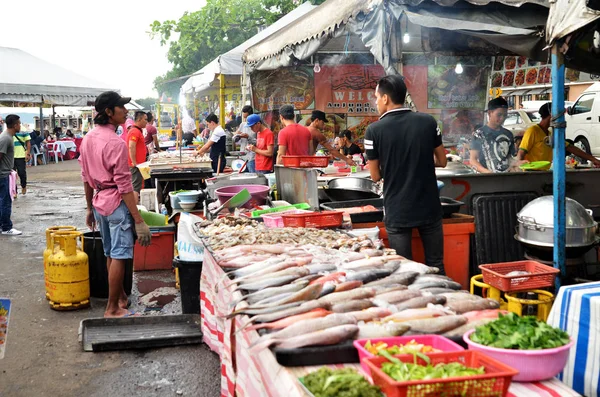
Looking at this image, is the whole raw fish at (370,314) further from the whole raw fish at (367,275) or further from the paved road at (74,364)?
the paved road at (74,364)

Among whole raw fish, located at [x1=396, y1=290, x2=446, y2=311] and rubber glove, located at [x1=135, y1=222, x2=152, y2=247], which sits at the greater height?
whole raw fish, located at [x1=396, y1=290, x2=446, y2=311]

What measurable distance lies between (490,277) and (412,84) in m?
7.26

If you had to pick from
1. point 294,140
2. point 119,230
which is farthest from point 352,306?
point 294,140

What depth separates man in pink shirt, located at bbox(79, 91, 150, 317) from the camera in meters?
5.63

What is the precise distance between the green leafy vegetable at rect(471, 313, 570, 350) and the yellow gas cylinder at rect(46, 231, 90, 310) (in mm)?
5102

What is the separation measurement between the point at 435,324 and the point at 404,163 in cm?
248

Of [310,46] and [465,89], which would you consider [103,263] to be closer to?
[310,46]

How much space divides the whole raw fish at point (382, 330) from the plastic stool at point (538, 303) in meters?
1.77

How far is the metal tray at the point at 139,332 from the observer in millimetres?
5309

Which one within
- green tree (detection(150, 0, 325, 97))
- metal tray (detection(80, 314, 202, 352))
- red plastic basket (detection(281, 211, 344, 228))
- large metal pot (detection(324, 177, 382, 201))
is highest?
green tree (detection(150, 0, 325, 97))

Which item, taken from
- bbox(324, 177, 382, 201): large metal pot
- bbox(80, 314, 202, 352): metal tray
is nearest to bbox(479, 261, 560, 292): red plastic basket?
bbox(324, 177, 382, 201): large metal pot

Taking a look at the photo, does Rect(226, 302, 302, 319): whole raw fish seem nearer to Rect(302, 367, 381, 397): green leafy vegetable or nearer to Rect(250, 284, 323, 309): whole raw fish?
Rect(250, 284, 323, 309): whole raw fish

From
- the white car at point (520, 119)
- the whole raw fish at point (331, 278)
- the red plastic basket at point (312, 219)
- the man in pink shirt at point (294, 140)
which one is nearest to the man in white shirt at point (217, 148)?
the man in pink shirt at point (294, 140)

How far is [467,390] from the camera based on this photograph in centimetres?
190
